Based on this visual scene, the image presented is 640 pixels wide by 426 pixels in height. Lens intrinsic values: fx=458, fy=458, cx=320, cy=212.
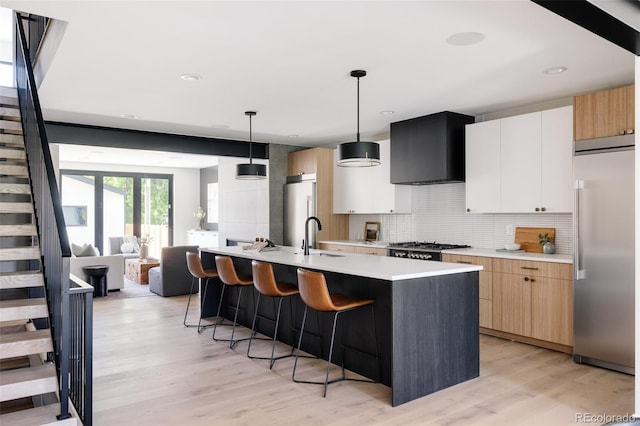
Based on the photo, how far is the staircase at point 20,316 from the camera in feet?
9.11

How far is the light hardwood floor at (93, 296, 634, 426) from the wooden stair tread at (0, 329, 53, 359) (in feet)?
1.84

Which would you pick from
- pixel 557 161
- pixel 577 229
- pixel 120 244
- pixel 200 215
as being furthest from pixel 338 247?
pixel 120 244

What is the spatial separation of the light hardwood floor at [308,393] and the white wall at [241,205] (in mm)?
3588

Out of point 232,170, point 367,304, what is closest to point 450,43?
point 367,304

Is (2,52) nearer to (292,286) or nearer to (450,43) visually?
(292,286)

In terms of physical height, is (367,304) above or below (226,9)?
below

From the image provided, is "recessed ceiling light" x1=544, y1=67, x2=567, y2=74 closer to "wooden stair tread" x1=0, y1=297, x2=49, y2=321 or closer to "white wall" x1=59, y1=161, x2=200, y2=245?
"wooden stair tread" x1=0, y1=297, x2=49, y2=321

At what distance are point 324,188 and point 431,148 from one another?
2290 millimetres

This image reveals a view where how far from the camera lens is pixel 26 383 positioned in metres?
2.80

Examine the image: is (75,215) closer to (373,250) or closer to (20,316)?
(373,250)

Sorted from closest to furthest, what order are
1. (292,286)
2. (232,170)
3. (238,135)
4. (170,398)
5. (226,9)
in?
(226,9) < (170,398) < (292,286) < (238,135) < (232,170)

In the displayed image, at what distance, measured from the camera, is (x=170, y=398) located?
332cm

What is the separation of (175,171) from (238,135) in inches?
218

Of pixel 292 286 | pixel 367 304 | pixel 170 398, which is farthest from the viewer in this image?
pixel 292 286
